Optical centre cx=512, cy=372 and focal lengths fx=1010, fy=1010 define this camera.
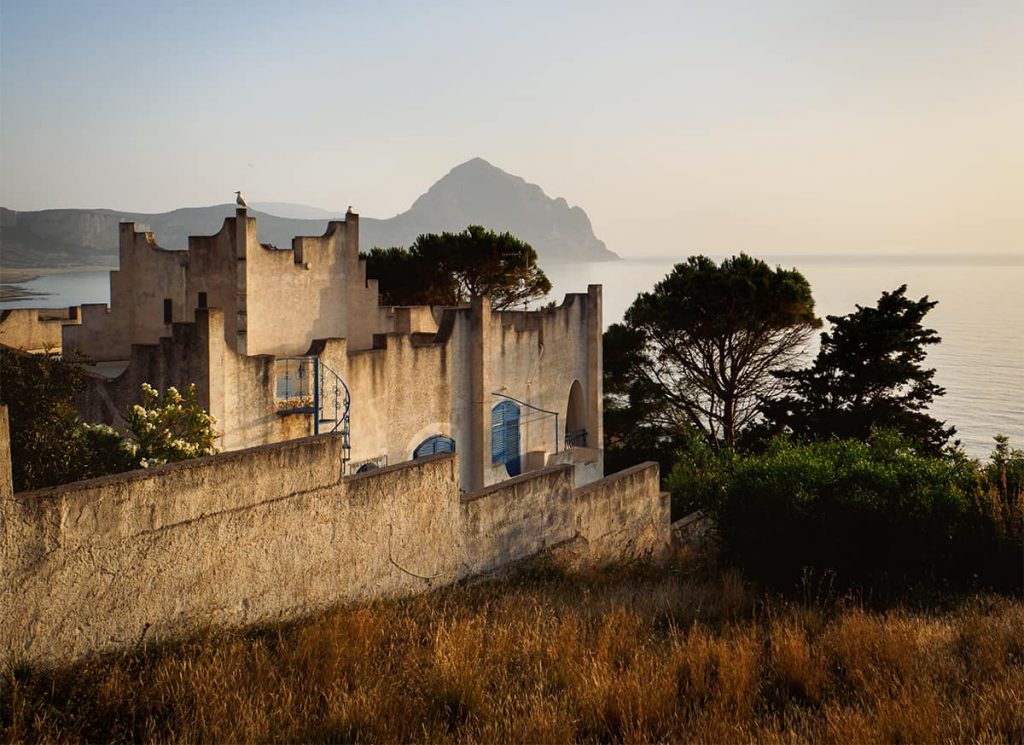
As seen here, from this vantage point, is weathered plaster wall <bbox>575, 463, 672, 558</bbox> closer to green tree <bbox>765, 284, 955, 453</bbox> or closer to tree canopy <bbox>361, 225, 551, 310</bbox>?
green tree <bbox>765, 284, 955, 453</bbox>

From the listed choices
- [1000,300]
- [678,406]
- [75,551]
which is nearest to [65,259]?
[678,406]

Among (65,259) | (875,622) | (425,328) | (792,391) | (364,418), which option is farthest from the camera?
(792,391)

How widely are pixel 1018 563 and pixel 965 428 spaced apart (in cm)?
3937

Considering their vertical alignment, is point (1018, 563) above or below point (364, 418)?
below

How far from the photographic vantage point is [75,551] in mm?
7059

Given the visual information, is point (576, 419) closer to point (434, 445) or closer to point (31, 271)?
point (434, 445)

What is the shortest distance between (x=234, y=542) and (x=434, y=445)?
11.7m

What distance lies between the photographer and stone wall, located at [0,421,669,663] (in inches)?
272

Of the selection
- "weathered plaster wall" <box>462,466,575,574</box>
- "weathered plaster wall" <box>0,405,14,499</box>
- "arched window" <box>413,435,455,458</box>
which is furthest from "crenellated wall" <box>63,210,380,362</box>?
"weathered plaster wall" <box>0,405,14,499</box>

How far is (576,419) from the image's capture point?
27.1 meters

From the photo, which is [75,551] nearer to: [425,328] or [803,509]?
[803,509]

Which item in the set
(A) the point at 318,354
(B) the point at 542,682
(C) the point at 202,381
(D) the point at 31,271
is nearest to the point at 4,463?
(B) the point at 542,682

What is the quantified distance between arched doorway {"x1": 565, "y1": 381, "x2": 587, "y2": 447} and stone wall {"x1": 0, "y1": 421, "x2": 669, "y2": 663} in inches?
575

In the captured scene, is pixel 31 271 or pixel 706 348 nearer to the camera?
pixel 31 271
